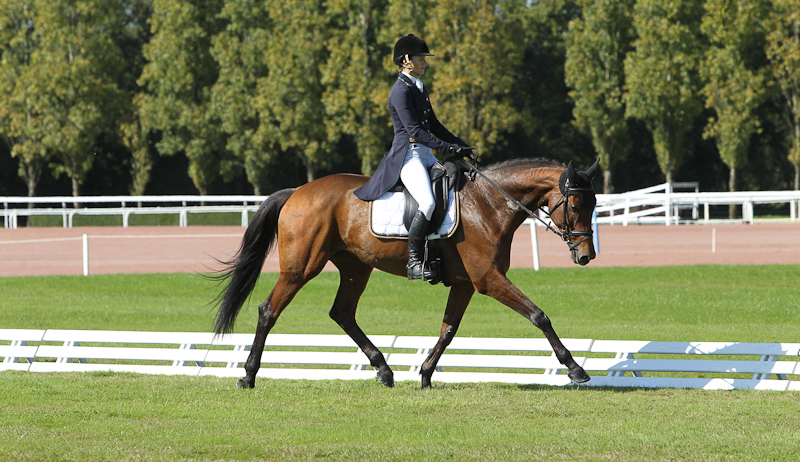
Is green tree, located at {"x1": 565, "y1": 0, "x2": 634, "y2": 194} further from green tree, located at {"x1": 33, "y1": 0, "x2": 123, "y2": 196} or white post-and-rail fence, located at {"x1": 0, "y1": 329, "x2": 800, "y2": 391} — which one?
white post-and-rail fence, located at {"x1": 0, "y1": 329, "x2": 800, "y2": 391}

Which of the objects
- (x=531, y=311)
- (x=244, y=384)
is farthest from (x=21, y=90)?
(x=531, y=311)

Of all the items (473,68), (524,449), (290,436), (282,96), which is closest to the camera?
(524,449)

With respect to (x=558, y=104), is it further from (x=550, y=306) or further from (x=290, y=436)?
(x=290, y=436)

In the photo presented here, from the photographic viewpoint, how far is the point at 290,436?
191 inches

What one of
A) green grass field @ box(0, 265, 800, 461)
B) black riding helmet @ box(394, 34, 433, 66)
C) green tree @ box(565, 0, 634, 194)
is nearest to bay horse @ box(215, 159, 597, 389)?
green grass field @ box(0, 265, 800, 461)

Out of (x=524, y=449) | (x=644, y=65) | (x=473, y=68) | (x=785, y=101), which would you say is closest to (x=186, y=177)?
(x=473, y=68)

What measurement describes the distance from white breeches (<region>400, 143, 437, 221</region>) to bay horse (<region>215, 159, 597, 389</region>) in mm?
291

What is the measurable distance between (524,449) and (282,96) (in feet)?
112

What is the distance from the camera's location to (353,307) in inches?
279

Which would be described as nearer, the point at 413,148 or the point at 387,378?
the point at 413,148

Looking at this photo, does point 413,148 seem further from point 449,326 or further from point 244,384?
point 244,384

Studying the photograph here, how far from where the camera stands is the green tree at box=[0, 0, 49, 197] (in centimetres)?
3941

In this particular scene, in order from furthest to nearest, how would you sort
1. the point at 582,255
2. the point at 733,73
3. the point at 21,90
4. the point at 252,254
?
1. the point at 21,90
2. the point at 733,73
3. the point at 252,254
4. the point at 582,255

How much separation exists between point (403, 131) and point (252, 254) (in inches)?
67.5
